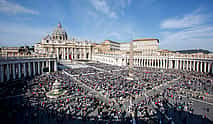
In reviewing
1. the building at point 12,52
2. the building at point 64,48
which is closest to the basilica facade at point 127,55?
Answer: the building at point 64,48

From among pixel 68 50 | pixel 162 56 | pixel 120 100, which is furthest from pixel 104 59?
pixel 120 100

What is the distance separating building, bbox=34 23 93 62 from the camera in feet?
278

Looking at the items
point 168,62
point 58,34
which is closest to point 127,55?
point 168,62

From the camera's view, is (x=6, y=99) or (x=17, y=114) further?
(x=6, y=99)

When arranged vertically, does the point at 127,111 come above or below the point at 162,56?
below

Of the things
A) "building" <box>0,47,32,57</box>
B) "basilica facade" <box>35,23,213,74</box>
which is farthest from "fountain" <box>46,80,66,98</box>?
"basilica facade" <box>35,23,213,74</box>

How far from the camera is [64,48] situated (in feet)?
297

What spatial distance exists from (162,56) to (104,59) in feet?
129

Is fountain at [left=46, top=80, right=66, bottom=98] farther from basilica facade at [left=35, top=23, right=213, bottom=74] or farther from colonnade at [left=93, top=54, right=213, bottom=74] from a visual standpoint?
colonnade at [left=93, top=54, right=213, bottom=74]

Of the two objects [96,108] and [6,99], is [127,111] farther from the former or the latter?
[6,99]

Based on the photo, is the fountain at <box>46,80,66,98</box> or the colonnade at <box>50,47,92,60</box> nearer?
the fountain at <box>46,80,66,98</box>

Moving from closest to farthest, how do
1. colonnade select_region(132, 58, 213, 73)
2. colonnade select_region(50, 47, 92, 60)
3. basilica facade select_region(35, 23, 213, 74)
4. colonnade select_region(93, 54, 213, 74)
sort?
colonnade select_region(93, 54, 213, 74)
colonnade select_region(132, 58, 213, 73)
basilica facade select_region(35, 23, 213, 74)
colonnade select_region(50, 47, 92, 60)

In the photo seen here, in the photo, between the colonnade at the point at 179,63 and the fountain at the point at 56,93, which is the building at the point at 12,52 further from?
the colonnade at the point at 179,63

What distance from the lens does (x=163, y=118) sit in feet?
48.9
